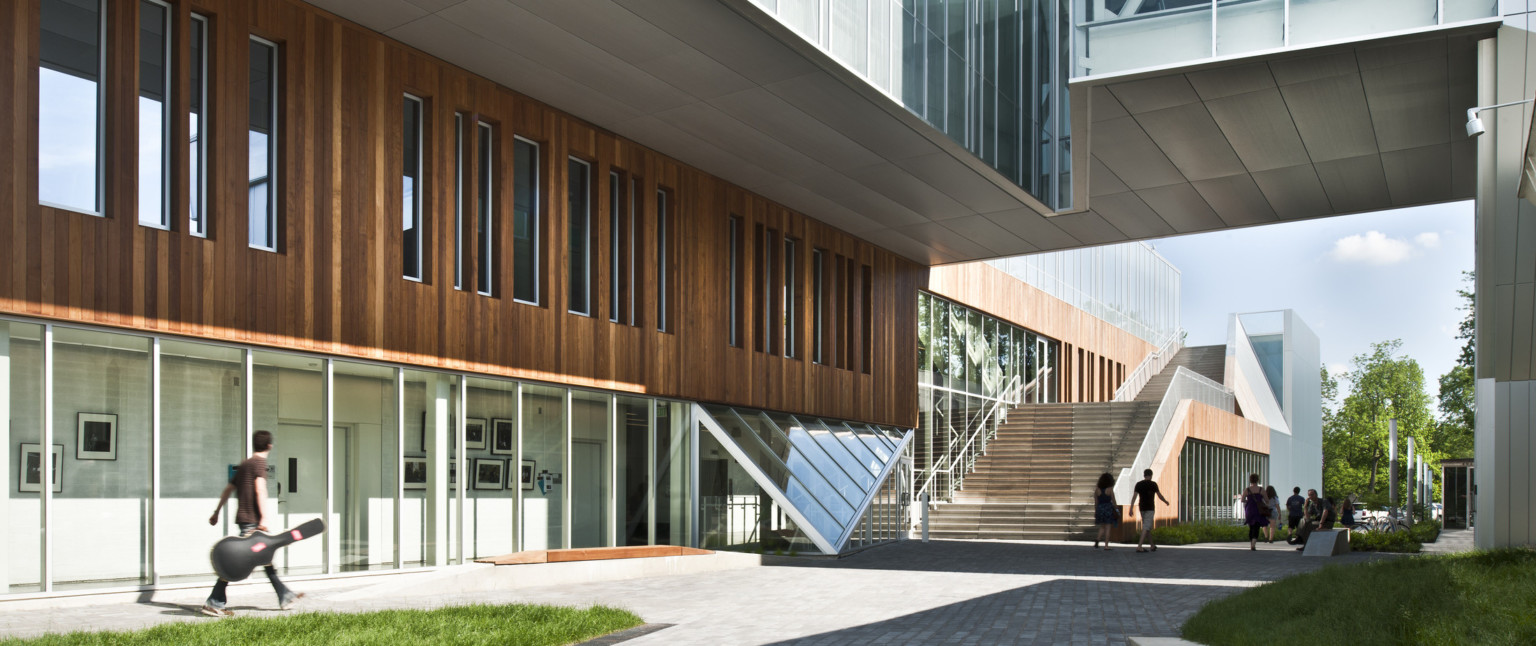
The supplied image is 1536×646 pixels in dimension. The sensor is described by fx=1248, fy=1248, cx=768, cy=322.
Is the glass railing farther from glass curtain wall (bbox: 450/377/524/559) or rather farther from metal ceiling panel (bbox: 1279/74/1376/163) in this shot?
glass curtain wall (bbox: 450/377/524/559)

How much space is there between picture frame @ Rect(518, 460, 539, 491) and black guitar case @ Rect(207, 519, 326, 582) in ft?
20.0

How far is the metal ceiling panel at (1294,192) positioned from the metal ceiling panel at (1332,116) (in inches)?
33.2

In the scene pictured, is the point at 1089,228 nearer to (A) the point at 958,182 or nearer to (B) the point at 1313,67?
(A) the point at 958,182

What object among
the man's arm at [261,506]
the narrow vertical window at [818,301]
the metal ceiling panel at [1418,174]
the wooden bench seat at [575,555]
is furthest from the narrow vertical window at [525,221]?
the metal ceiling panel at [1418,174]

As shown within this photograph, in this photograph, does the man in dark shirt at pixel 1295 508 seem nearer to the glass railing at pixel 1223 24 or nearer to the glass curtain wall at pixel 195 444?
the glass railing at pixel 1223 24

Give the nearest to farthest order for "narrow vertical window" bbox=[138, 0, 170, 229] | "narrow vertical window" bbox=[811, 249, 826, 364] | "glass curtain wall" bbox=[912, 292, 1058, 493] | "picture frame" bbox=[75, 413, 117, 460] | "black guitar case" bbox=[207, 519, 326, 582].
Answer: "black guitar case" bbox=[207, 519, 326, 582] → "picture frame" bbox=[75, 413, 117, 460] → "narrow vertical window" bbox=[138, 0, 170, 229] → "narrow vertical window" bbox=[811, 249, 826, 364] → "glass curtain wall" bbox=[912, 292, 1058, 493]

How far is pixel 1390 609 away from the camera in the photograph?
8.06 meters

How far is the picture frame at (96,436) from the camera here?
36.1 ft

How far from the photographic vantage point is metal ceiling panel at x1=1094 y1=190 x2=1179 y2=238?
74.6 ft

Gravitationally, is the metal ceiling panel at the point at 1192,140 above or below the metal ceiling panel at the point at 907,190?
above

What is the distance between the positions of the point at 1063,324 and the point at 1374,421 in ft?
202

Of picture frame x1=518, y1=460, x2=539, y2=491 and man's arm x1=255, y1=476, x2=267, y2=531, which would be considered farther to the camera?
picture frame x1=518, y1=460, x2=539, y2=491

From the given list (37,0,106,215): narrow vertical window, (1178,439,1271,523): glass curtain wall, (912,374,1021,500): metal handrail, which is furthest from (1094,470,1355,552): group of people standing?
(37,0,106,215): narrow vertical window

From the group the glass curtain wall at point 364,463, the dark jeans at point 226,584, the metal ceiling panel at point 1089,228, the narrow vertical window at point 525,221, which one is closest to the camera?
the dark jeans at point 226,584
